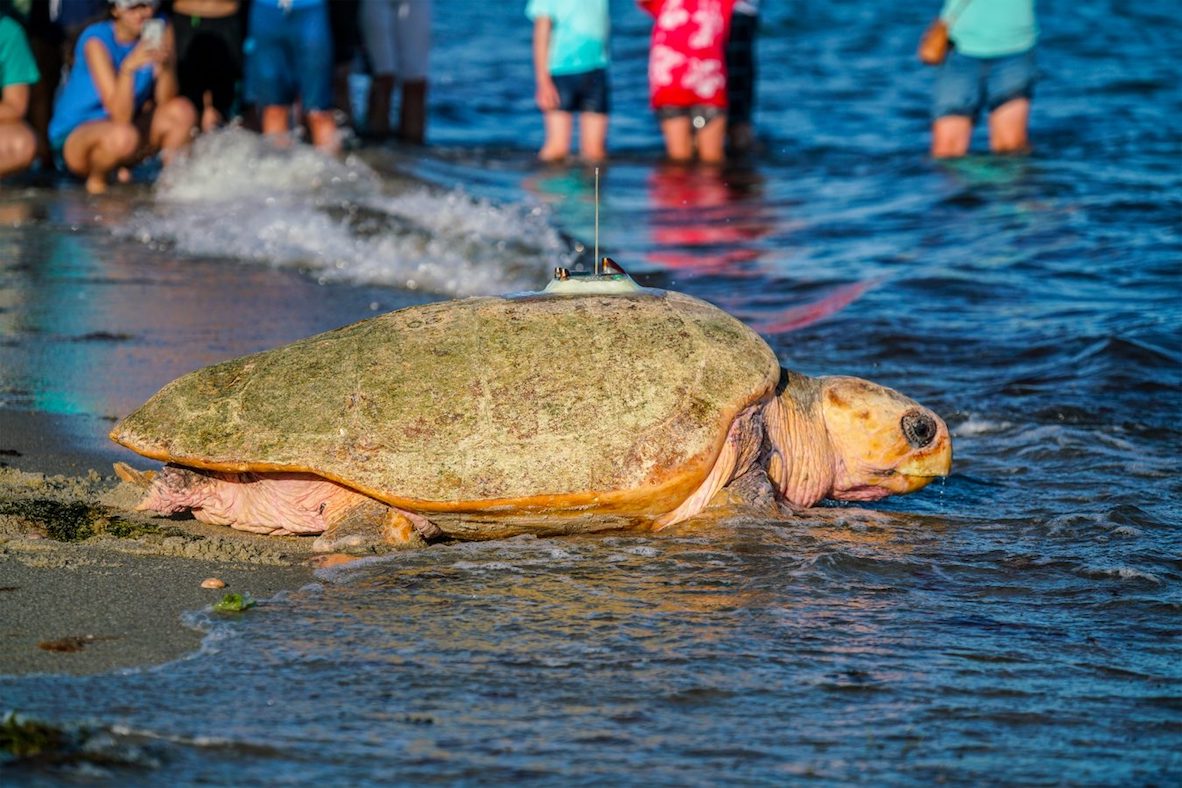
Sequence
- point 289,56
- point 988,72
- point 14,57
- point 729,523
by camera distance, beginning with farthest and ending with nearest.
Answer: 1. point 988,72
2. point 289,56
3. point 14,57
4. point 729,523

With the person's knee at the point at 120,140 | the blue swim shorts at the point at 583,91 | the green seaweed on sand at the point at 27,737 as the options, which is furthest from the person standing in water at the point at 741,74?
the green seaweed on sand at the point at 27,737

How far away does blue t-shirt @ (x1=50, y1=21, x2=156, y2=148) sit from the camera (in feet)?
29.6

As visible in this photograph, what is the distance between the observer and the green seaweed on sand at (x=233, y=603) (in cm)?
321

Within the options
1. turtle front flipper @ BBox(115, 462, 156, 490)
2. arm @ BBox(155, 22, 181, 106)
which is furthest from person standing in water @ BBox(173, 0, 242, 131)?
turtle front flipper @ BBox(115, 462, 156, 490)

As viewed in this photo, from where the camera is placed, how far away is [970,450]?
16.9 ft

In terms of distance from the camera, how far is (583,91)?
→ 1131 centimetres

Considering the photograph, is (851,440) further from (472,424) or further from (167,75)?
(167,75)

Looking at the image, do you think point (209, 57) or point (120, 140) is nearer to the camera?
point (120, 140)

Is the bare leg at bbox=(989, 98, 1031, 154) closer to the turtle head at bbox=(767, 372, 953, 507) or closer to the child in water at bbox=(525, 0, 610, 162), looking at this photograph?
the child in water at bbox=(525, 0, 610, 162)

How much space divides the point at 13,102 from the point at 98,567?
642 cm

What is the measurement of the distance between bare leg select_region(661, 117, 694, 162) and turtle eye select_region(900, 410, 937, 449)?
7.63m

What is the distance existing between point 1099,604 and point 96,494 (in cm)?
264

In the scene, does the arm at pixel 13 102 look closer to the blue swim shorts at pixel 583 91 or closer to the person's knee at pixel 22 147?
the person's knee at pixel 22 147

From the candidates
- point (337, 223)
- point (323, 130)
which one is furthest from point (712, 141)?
point (337, 223)
